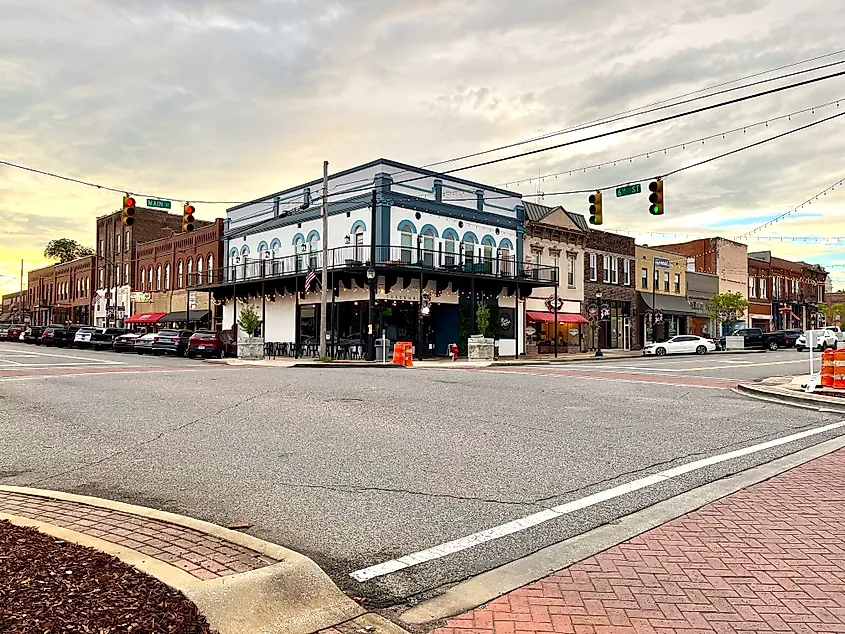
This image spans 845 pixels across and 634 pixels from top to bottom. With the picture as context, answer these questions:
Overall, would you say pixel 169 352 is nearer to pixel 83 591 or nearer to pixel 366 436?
pixel 366 436

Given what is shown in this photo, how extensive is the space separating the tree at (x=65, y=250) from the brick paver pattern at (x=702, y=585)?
364 ft

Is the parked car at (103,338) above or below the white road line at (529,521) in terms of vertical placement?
above

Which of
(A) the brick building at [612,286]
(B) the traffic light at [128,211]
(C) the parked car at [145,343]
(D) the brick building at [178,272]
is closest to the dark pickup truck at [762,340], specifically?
(A) the brick building at [612,286]

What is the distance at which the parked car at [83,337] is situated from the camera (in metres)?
42.2

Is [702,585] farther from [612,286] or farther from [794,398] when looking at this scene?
[612,286]

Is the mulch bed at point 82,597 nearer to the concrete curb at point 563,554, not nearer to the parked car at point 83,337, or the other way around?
the concrete curb at point 563,554

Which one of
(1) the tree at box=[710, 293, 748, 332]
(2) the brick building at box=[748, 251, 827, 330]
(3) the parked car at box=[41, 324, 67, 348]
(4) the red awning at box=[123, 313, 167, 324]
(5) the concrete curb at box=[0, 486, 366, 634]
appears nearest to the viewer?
(5) the concrete curb at box=[0, 486, 366, 634]

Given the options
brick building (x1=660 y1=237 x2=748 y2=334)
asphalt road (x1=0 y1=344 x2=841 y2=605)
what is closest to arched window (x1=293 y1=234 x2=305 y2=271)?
asphalt road (x1=0 y1=344 x2=841 y2=605)

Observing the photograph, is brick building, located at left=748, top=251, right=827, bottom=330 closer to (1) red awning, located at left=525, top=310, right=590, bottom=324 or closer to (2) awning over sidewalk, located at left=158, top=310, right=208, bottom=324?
(1) red awning, located at left=525, top=310, right=590, bottom=324

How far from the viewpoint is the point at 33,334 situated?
2009 inches

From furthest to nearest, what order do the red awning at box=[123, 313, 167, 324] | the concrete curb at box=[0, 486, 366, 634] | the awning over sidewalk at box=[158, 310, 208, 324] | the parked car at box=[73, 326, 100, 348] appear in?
the red awning at box=[123, 313, 167, 324], the awning over sidewalk at box=[158, 310, 208, 324], the parked car at box=[73, 326, 100, 348], the concrete curb at box=[0, 486, 366, 634]

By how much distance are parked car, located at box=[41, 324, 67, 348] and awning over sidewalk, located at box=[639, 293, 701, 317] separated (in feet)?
137

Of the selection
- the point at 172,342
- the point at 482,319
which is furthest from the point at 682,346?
the point at 172,342

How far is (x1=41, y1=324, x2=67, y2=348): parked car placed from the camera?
148ft
